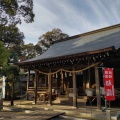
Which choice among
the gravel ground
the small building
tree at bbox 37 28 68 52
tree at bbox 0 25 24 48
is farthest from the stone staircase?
tree at bbox 0 25 24 48

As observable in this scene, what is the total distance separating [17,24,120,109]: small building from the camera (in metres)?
10.9

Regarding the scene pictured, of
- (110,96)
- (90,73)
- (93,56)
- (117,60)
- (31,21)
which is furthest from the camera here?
(31,21)

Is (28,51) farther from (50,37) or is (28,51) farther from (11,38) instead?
(50,37)

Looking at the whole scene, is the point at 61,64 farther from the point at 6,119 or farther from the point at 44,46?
the point at 44,46

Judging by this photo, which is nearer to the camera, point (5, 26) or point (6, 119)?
point (6, 119)

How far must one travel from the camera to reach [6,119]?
9430 mm

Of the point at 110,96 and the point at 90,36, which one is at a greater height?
the point at 90,36

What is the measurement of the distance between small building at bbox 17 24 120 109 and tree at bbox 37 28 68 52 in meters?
20.8

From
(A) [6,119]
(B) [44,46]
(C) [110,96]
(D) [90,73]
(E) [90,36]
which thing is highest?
(B) [44,46]

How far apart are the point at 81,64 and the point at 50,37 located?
30.4 meters

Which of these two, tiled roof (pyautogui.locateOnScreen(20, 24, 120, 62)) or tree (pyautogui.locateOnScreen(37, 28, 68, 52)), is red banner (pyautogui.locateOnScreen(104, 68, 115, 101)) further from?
tree (pyautogui.locateOnScreen(37, 28, 68, 52))

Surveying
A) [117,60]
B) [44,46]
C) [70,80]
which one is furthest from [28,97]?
[44,46]

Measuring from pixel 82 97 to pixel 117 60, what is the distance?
12.8 ft

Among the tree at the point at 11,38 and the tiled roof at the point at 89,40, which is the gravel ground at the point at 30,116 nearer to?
the tiled roof at the point at 89,40
